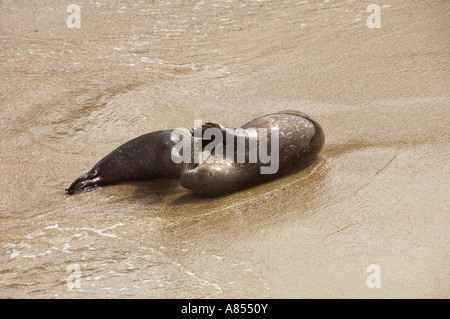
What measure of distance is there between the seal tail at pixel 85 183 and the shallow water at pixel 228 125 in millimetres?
84

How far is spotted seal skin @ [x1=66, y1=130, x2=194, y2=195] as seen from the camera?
5082 millimetres

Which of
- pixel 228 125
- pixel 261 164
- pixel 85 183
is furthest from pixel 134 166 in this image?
pixel 228 125

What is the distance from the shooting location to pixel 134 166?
5.18 m

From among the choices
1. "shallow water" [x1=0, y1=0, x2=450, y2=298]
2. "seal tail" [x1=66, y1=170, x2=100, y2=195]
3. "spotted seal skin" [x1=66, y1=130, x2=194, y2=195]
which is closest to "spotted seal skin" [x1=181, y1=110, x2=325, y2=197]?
"shallow water" [x1=0, y1=0, x2=450, y2=298]

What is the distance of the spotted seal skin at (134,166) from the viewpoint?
5082mm

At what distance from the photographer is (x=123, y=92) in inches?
268

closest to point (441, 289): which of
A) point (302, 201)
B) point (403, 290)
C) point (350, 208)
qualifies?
point (403, 290)

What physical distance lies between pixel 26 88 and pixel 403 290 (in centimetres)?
501

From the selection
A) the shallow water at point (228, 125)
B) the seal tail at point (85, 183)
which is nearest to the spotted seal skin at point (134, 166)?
the seal tail at point (85, 183)

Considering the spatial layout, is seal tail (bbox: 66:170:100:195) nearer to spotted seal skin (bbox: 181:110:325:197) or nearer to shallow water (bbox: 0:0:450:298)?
shallow water (bbox: 0:0:450:298)

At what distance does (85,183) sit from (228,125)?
1.72 metres

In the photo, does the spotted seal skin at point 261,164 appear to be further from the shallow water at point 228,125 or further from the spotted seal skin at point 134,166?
the spotted seal skin at point 134,166

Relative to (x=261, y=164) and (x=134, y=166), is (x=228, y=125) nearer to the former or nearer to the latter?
(x=261, y=164)

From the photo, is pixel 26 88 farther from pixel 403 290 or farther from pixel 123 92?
pixel 403 290
